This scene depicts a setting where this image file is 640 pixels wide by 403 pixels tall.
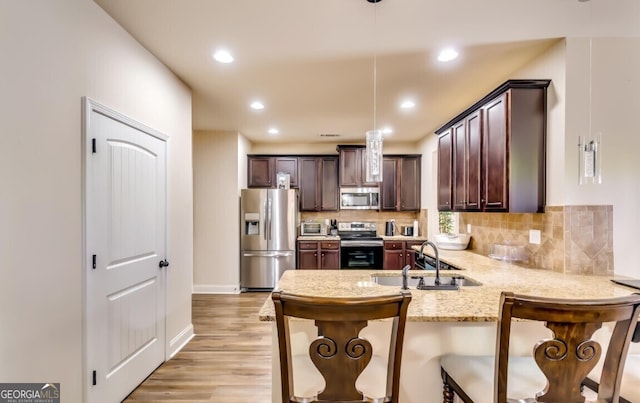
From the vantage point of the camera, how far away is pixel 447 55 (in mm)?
2660

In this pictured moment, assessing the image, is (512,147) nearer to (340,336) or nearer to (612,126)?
(612,126)

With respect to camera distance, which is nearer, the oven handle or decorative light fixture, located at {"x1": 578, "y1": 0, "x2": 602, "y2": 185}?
decorative light fixture, located at {"x1": 578, "y1": 0, "x2": 602, "y2": 185}

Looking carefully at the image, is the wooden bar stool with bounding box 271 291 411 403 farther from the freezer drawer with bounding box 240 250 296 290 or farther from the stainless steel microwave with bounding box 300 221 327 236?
the stainless steel microwave with bounding box 300 221 327 236

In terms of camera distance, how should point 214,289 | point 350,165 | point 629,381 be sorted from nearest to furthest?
point 629,381
point 214,289
point 350,165

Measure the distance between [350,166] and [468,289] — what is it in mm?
3983

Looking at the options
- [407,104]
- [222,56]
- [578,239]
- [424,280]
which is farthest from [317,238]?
[578,239]

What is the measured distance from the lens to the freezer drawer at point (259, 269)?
17.2 feet

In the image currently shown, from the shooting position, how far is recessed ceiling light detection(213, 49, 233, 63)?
2.61 m

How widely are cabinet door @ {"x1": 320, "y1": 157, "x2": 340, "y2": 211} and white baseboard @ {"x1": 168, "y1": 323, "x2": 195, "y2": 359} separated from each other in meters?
3.18

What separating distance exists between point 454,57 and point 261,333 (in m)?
3.35

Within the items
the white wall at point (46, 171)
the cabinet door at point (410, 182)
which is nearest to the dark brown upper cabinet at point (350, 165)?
the cabinet door at point (410, 182)

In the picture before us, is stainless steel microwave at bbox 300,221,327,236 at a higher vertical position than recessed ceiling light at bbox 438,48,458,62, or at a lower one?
lower

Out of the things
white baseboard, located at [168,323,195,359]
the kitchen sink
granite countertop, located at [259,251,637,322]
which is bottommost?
white baseboard, located at [168,323,195,359]

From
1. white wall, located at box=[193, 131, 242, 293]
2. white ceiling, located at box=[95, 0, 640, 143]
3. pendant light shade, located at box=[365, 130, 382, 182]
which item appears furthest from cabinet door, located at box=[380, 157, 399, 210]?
pendant light shade, located at box=[365, 130, 382, 182]
